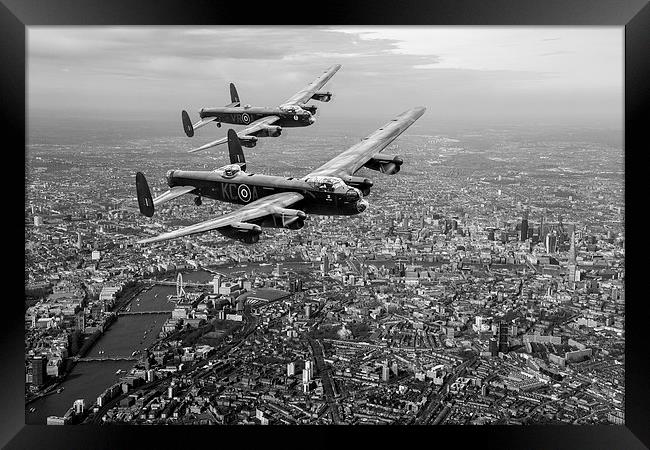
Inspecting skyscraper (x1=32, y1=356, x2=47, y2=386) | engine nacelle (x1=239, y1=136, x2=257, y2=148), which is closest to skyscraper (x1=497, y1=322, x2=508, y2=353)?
engine nacelle (x1=239, y1=136, x2=257, y2=148)

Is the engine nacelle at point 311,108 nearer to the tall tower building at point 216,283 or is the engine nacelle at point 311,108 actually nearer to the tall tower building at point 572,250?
the tall tower building at point 216,283

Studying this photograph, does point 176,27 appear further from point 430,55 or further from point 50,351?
point 50,351

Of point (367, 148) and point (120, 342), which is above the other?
point (367, 148)

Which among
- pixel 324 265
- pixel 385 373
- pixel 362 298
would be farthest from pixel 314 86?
pixel 385 373

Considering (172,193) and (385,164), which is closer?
(172,193)

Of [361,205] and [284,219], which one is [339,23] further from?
[284,219]

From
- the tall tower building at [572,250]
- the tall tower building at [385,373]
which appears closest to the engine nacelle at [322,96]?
the tall tower building at [385,373]
